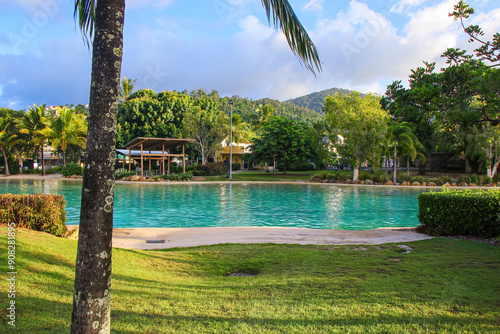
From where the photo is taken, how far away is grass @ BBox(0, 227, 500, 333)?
3146 millimetres

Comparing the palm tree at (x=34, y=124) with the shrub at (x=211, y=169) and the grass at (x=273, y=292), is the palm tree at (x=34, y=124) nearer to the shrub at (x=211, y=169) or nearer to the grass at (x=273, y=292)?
the shrub at (x=211, y=169)

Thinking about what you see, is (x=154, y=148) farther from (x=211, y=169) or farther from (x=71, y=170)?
(x=71, y=170)

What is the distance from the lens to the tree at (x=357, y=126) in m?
32.7

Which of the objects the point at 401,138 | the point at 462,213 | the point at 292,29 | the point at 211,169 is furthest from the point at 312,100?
the point at 292,29

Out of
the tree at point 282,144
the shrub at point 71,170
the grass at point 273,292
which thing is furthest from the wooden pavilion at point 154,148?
the grass at point 273,292

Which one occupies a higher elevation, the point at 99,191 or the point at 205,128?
the point at 205,128

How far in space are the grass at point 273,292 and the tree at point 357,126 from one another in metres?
27.9

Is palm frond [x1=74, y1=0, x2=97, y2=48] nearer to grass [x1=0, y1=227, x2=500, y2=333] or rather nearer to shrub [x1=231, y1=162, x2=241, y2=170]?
grass [x1=0, y1=227, x2=500, y2=333]

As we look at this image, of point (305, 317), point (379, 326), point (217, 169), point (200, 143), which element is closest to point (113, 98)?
point (305, 317)

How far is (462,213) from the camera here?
8.48 metres

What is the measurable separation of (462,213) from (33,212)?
948cm

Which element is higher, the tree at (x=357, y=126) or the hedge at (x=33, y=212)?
the tree at (x=357, y=126)

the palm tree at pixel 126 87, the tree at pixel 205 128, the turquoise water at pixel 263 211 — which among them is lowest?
the turquoise water at pixel 263 211

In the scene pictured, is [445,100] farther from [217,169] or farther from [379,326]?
[217,169]
